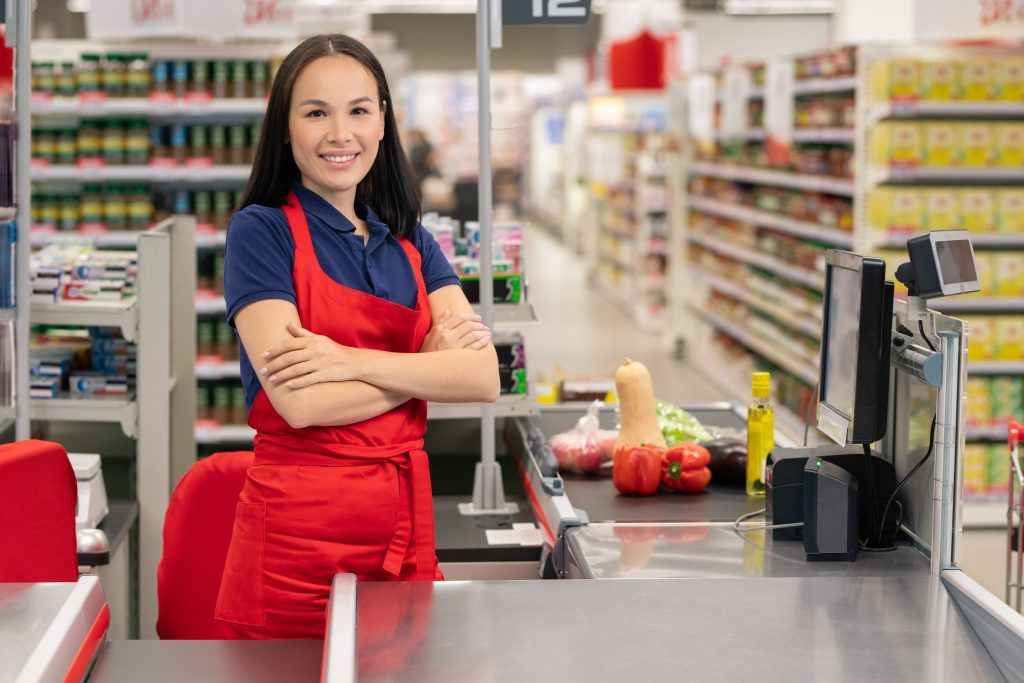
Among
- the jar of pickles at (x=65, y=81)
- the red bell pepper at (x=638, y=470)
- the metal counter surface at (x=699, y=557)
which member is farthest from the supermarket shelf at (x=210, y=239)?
the metal counter surface at (x=699, y=557)

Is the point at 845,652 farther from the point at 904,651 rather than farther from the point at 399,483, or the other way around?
the point at 399,483

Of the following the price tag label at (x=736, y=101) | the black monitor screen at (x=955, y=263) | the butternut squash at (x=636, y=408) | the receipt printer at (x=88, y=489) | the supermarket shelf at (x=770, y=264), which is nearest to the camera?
the black monitor screen at (x=955, y=263)

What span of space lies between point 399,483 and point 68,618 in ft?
1.87

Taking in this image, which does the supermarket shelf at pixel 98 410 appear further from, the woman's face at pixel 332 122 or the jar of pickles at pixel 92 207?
the jar of pickles at pixel 92 207

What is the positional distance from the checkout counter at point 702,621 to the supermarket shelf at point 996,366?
4.24 meters

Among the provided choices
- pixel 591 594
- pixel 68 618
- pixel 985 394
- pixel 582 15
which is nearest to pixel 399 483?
pixel 591 594

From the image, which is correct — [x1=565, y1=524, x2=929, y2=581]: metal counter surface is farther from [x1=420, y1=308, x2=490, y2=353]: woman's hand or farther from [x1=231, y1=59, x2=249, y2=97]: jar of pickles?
[x1=231, y1=59, x2=249, y2=97]: jar of pickles

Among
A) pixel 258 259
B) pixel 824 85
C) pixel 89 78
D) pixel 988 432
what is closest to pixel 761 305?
pixel 824 85

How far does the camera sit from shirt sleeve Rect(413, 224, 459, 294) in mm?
2363

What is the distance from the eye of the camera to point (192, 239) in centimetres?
434

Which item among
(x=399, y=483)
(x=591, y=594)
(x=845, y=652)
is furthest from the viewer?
(x=399, y=483)

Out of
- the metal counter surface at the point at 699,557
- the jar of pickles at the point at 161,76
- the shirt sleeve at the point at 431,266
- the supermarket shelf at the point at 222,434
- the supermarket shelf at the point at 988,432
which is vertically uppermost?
the jar of pickles at the point at 161,76

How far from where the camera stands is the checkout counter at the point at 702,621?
1.77m

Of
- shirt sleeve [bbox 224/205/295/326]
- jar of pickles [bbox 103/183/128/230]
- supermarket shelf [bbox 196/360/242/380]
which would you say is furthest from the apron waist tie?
jar of pickles [bbox 103/183/128/230]
